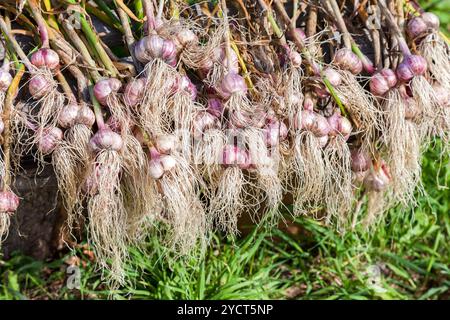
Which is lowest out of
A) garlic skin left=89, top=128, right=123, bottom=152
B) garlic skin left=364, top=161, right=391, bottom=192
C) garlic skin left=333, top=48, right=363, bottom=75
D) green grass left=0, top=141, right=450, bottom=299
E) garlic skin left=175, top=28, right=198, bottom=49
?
green grass left=0, top=141, right=450, bottom=299

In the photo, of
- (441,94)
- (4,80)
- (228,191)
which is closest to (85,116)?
(4,80)

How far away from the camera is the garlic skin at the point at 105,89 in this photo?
103 cm

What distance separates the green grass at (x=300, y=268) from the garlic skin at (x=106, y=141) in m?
0.58

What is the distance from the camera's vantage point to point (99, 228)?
111 cm

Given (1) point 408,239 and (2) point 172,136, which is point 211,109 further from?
(1) point 408,239

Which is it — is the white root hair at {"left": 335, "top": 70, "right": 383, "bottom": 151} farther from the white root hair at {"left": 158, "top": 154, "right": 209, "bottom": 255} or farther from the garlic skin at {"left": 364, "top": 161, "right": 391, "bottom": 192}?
the white root hair at {"left": 158, "top": 154, "right": 209, "bottom": 255}

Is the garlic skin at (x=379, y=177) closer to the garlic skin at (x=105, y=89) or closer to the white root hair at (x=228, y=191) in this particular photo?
the white root hair at (x=228, y=191)

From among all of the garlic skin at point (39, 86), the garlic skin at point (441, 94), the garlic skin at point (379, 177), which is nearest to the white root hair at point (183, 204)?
the garlic skin at point (39, 86)

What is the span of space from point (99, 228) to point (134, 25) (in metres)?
0.38

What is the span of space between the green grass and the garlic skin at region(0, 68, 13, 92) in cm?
64

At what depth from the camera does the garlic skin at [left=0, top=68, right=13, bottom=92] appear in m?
1.04

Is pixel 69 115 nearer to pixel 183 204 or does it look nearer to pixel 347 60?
pixel 183 204

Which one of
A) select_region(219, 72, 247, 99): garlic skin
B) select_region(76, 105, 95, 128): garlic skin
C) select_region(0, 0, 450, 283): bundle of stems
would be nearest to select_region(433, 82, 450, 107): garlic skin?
select_region(0, 0, 450, 283): bundle of stems

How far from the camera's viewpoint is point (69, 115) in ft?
3.41
